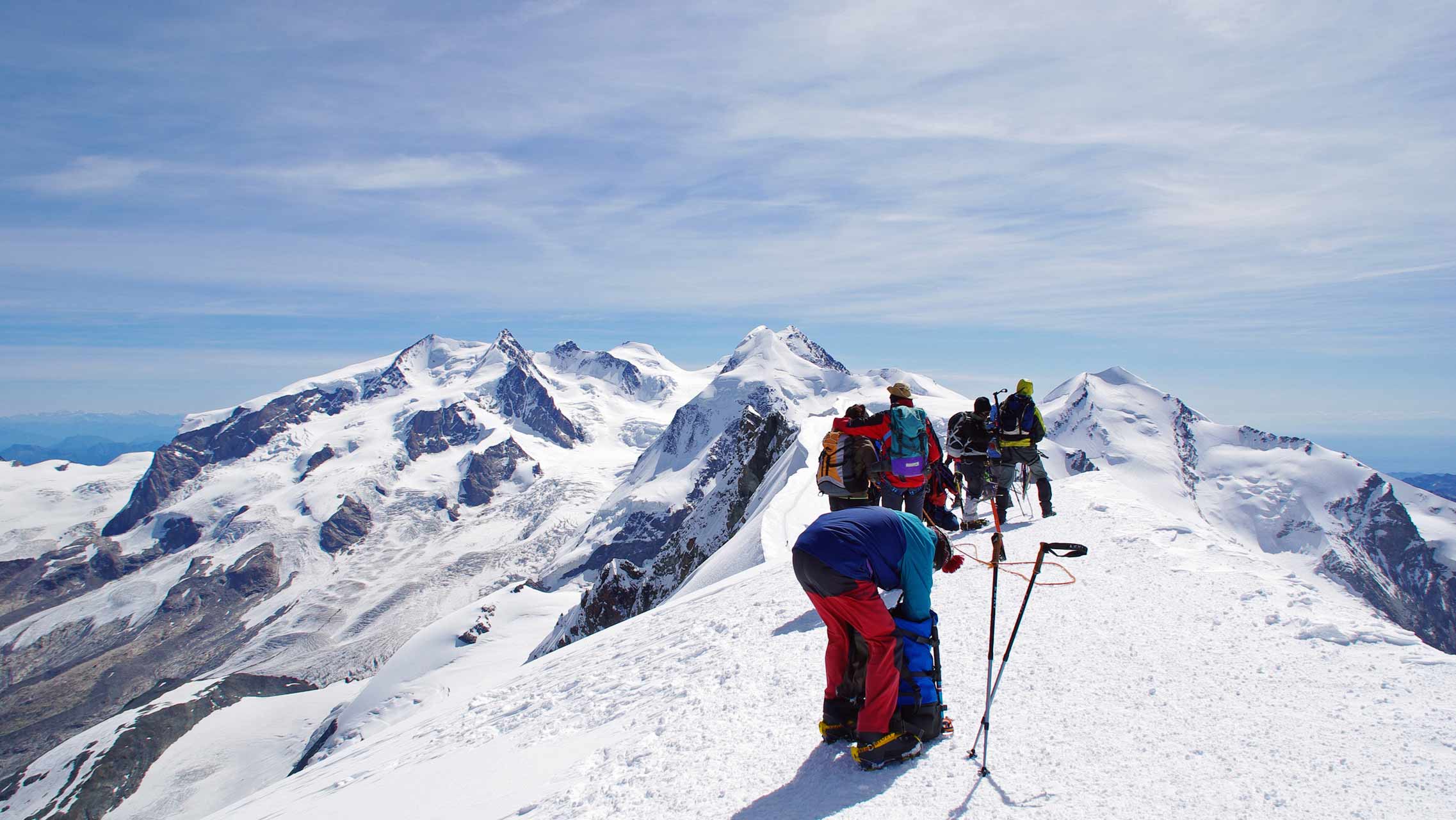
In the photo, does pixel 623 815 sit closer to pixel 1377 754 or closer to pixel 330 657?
pixel 1377 754

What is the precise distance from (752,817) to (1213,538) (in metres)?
9.88

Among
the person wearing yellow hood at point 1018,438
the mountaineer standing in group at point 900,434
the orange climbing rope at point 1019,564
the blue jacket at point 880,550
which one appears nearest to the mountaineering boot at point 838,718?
the blue jacket at point 880,550

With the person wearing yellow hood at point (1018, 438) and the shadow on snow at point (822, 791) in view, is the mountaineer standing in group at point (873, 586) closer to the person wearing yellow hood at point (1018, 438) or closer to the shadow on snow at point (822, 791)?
the shadow on snow at point (822, 791)

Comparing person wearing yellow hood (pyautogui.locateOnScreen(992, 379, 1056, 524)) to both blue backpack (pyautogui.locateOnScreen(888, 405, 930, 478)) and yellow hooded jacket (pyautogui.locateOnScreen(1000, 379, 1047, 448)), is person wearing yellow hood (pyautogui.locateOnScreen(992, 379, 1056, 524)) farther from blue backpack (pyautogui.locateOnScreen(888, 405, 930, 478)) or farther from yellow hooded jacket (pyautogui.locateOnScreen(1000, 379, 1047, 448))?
blue backpack (pyautogui.locateOnScreen(888, 405, 930, 478))

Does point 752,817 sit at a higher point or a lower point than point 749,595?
higher

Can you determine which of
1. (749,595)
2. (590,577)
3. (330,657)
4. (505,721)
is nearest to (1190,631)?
(749,595)

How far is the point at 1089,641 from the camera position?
7.59 meters

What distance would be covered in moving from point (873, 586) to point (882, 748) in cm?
128

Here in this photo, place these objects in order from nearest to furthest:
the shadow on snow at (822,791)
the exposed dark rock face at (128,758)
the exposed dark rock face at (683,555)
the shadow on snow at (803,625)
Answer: the shadow on snow at (822,791) < the shadow on snow at (803,625) < the exposed dark rock face at (683,555) < the exposed dark rock face at (128,758)

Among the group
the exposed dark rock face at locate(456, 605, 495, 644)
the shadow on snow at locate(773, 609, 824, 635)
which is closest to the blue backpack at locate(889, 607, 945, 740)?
the shadow on snow at locate(773, 609, 824, 635)

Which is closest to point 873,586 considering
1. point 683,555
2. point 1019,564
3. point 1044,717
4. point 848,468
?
point 1044,717

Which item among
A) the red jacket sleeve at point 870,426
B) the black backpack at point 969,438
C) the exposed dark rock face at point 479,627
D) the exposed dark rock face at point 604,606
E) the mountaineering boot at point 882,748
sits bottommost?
the exposed dark rock face at point 479,627

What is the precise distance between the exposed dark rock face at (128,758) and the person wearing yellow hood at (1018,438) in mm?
100139

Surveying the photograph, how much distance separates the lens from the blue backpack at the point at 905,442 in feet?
34.5
